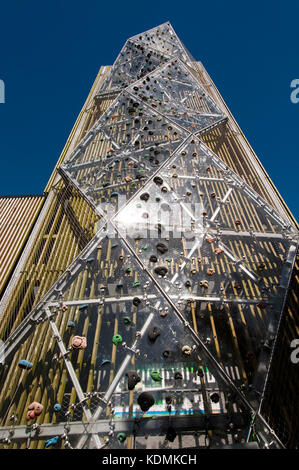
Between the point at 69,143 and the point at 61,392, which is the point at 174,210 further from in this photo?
the point at 69,143

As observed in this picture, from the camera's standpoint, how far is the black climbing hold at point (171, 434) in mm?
3182

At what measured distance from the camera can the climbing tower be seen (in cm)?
338

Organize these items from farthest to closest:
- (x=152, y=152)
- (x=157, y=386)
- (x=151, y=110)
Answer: (x=151, y=110)
(x=152, y=152)
(x=157, y=386)

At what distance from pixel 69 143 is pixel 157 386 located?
36.0 ft

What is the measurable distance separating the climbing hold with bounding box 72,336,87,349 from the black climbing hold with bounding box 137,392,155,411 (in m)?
1.18

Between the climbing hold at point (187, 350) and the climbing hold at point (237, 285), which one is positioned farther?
the climbing hold at point (237, 285)

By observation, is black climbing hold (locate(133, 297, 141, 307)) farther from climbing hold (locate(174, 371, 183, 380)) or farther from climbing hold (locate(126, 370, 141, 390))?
climbing hold (locate(174, 371, 183, 380))

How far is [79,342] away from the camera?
3.92 meters

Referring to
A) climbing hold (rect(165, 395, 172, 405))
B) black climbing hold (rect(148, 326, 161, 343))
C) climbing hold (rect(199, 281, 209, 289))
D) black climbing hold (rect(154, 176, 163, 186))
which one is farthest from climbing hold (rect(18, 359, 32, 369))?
black climbing hold (rect(154, 176, 163, 186))

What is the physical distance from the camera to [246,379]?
383cm

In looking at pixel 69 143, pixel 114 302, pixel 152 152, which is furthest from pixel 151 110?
pixel 114 302

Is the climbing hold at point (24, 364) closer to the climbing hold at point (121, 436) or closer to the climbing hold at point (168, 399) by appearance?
the climbing hold at point (121, 436)

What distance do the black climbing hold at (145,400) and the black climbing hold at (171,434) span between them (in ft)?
1.24

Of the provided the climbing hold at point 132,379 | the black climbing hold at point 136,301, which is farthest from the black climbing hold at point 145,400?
the black climbing hold at point 136,301
